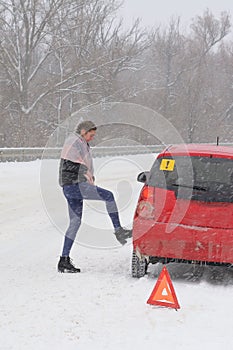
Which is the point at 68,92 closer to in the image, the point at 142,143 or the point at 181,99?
the point at 142,143

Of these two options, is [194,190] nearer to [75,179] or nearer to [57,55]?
[75,179]

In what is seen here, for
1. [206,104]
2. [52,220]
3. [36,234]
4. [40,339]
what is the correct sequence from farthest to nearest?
[206,104]
[52,220]
[36,234]
[40,339]

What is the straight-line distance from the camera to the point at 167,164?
585cm

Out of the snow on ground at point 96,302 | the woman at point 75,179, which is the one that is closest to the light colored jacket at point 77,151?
the woman at point 75,179

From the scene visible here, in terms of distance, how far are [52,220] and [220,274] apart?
4.43 meters

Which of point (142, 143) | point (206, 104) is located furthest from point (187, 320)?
point (206, 104)

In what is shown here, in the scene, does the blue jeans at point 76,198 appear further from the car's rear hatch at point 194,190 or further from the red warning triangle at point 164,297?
the red warning triangle at point 164,297

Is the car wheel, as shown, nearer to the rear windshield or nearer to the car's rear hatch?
the car's rear hatch

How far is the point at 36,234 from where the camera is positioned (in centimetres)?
835

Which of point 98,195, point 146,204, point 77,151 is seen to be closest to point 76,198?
point 98,195

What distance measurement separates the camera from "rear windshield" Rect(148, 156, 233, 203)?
5574mm

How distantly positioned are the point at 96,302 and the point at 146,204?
1330mm

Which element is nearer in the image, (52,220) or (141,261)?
(141,261)

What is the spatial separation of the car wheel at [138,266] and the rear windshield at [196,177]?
0.82 meters
